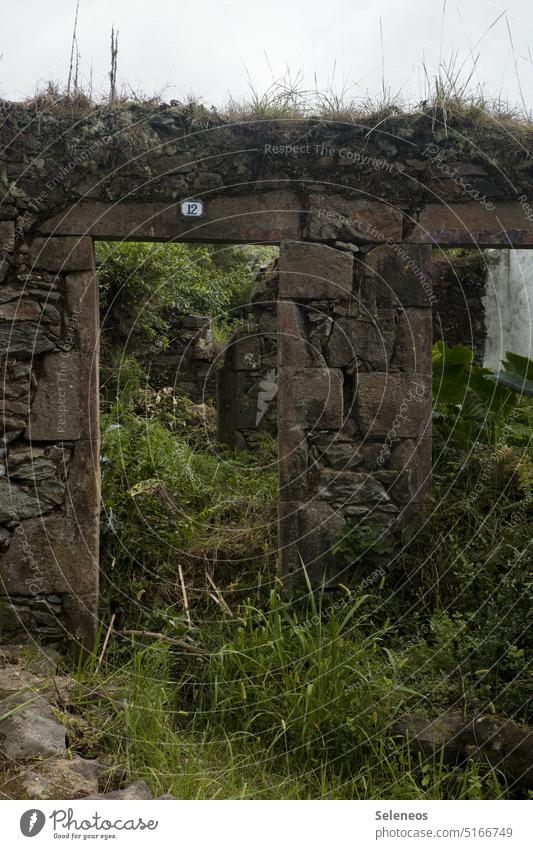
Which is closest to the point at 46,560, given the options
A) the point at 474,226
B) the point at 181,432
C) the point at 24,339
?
the point at 24,339

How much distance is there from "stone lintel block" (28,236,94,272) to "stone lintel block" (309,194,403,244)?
52.8 inches

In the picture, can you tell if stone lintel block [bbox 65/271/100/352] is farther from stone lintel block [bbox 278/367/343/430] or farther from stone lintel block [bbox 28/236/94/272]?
stone lintel block [bbox 278/367/343/430]

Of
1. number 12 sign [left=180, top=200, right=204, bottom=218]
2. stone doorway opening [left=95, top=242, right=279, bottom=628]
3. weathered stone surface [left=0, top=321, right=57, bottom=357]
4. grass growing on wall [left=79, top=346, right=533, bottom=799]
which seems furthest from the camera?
stone doorway opening [left=95, top=242, right=279, bottom=628]

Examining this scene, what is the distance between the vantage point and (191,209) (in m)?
5.27

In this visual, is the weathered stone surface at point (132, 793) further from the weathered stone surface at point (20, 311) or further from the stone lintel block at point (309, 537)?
the weathered stone surface at point (20, 311)

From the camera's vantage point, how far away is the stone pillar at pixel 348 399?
532 centimetres

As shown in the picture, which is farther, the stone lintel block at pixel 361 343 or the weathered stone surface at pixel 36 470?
the stone lintel block at pixel 361 343

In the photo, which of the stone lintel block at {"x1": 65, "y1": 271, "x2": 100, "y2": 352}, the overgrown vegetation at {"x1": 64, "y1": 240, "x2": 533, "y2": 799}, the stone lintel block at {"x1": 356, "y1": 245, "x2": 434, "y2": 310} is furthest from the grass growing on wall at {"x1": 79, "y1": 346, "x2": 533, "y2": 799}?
the stone lintel block at {"x1": 65, "y1": 271, "x2": 100, "y2": 352}

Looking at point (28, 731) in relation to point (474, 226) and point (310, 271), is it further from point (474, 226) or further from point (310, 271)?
point (474, 226)

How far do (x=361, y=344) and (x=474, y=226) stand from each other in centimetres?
100

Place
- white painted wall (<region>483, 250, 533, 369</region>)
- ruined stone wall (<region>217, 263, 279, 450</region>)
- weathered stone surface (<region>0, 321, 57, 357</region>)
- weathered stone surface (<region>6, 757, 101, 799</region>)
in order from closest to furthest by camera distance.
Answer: weathered stone surface (<region>6, 757, 101, 799</region>), weathered stone surface (<region>0, 321, 57, 357</region>), ruined stone wall (<region>217, 263, 279, 450</region>), white painted wall (<region>483, 250, 533, 369</region>)

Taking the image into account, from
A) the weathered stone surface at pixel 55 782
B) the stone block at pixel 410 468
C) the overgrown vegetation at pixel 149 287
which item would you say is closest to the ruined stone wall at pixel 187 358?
the overgrown vegetation at pixel 149 287

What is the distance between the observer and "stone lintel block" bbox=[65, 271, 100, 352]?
519 cm

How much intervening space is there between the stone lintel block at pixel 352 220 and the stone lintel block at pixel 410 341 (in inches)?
18.5
